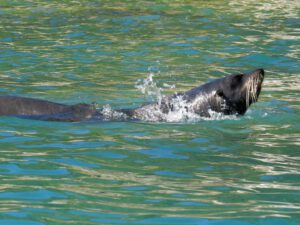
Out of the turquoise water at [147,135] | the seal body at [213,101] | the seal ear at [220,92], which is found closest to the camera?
the turquoise water at [147,135]

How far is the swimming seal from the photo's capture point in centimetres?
878

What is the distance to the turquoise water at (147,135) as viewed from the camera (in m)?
5.50

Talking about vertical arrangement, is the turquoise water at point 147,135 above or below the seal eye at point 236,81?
below

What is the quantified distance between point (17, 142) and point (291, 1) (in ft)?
45.7

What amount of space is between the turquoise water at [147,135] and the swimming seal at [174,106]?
210 mm

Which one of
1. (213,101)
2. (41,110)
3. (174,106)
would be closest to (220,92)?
(213,101)

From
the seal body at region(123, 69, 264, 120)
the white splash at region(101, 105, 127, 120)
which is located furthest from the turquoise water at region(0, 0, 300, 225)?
the white splash at region(101, 105, 127, 120)

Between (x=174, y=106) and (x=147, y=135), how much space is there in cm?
116

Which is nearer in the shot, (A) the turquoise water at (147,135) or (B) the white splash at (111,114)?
(A) the turquoise water at (147,135)

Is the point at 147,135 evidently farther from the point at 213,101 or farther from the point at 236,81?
the point at 236,81

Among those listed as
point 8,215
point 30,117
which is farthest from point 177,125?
point 8,215

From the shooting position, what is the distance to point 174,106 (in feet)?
29.8

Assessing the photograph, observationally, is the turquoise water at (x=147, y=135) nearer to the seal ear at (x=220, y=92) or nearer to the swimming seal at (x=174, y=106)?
the swimming seal at (x=174, y=106)

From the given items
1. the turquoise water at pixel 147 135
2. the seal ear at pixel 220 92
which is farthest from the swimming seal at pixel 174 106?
the turquoise water at pixel 147 135
